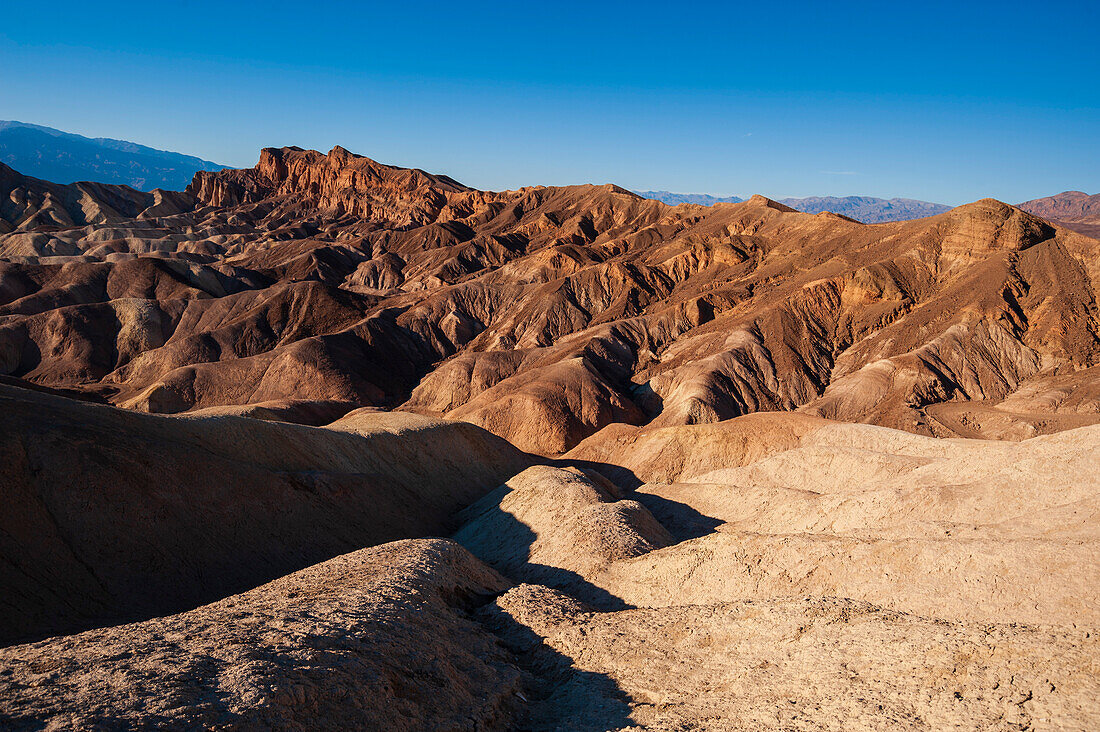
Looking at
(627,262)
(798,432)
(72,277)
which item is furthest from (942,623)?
(72,277)

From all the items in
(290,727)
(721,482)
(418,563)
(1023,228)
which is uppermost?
(1023,228)

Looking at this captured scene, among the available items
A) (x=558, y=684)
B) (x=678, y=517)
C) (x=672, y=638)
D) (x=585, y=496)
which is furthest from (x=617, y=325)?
(x=558, y=684)

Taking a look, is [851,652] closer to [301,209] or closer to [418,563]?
[418,563]

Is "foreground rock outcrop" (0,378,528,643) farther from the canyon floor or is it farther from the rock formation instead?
the rock formation

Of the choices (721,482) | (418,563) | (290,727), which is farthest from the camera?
(721,482)

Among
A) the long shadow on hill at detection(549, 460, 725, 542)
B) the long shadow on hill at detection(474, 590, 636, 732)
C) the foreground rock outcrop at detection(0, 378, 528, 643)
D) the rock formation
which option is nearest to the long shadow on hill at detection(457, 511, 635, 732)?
the long shadow on hill at detection(474, 590, 636, 732)

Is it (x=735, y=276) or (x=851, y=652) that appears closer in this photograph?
(x=851, y=652)

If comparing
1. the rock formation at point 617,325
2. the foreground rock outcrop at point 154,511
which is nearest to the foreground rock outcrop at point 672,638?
the foreground rock outcrop at point 154,511

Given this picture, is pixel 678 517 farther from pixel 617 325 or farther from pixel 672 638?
pixel 617 325
